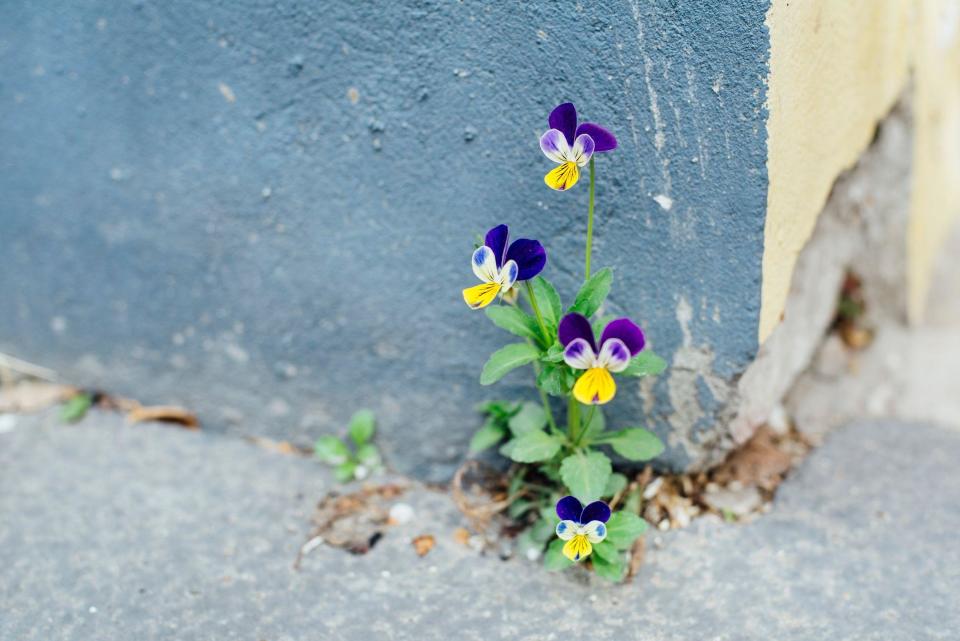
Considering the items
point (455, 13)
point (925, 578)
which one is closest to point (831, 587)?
point (925, 578)

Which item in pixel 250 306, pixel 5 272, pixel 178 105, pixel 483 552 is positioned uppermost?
pixel 178 105

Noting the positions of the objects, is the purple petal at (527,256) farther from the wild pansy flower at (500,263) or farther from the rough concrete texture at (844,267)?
the rough concrete texture at (844,267)

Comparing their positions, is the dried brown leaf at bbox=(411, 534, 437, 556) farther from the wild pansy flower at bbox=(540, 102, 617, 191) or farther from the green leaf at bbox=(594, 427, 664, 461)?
the wild pansy flower at bbox=(540, 102, 617, 191)

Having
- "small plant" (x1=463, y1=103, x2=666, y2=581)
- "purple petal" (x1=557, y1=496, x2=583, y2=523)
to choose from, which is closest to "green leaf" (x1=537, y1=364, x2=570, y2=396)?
"small plant" (x1=463, y1=103, x2=666, y2=581)

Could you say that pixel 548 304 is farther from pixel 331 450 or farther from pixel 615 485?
pixel 331 450

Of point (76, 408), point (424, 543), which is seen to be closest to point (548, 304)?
point (424, 543)

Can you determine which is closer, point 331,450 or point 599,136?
point 599,136

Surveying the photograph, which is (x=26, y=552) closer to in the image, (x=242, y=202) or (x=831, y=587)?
(x=242, y=202)
